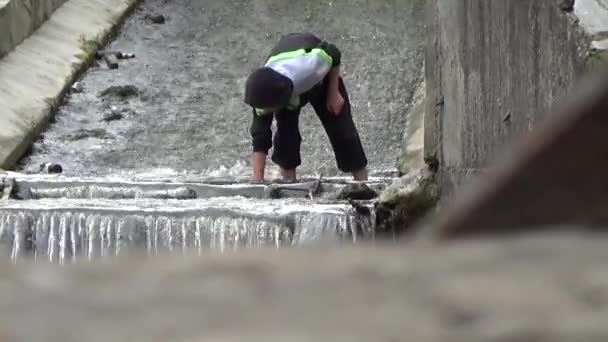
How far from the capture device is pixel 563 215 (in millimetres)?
A: 1149

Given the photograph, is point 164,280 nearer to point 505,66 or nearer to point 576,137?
point 576,137

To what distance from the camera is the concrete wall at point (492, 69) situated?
3729mm

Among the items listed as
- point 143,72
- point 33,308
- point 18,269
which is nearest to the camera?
point 33,308

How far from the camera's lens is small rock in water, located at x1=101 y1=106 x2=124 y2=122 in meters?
10.0

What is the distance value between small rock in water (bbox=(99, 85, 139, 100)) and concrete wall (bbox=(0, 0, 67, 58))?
0.85 metres

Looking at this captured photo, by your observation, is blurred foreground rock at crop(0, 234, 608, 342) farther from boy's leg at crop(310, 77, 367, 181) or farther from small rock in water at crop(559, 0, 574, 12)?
boy's leg at crop(310, 77, 367, 181)

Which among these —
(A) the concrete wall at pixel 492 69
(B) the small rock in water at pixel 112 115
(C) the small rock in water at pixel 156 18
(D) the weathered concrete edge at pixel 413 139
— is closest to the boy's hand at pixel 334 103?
(D) the weathered concrete edge at pixel 413 139

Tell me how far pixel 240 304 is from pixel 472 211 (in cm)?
22

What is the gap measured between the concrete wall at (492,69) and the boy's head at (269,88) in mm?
954

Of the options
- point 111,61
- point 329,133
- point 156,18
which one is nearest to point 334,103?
point 329,133

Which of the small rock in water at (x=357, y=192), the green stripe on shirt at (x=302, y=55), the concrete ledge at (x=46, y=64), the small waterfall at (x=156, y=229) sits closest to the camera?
the small waterfall at (x=156, y=229)

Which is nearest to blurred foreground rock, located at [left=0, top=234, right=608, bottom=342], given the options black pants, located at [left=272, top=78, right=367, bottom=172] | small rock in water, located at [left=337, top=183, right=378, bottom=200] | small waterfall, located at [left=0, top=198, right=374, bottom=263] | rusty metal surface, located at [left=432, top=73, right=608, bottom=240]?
rusty metal surface, located at [left=432, top=73, right=608, bottom=240]

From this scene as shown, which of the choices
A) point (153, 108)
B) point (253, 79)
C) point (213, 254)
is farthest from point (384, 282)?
point (153, 108)

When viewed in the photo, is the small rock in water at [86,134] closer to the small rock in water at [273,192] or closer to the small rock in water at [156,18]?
the small rock in water at [156,18]
